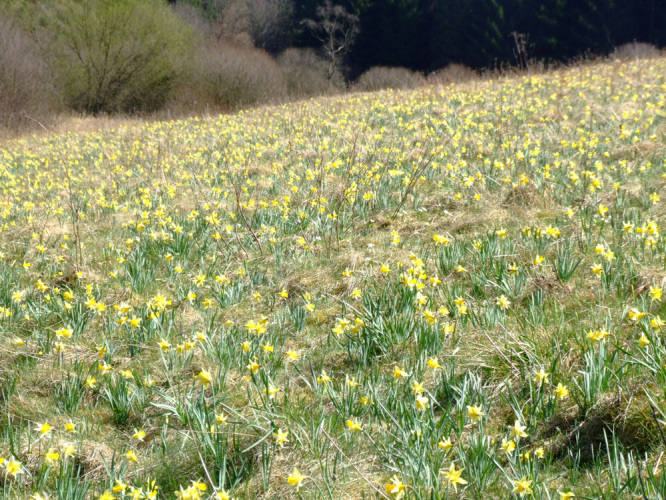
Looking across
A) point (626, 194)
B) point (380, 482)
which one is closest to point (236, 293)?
point (380, 482)

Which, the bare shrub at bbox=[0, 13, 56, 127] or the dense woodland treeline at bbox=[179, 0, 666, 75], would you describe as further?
the dense woodland treeline at bbox=[179, 0, 666, 75]

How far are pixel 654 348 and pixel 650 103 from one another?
6.38m

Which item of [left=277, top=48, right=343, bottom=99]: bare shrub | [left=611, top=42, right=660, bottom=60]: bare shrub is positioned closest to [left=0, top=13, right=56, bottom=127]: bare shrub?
[left=277, top=48, right=343, bottom=99]: bare shrub

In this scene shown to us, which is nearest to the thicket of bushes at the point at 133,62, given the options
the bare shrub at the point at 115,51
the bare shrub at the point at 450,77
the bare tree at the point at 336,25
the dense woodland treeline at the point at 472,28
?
the bare shrub at the point at 115,51

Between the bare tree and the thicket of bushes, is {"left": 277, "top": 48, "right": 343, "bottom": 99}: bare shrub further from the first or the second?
the bare tree

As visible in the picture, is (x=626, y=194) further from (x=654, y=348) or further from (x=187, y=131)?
(x=187, y=131)

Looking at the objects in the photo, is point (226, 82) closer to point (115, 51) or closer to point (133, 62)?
point (133, 62)

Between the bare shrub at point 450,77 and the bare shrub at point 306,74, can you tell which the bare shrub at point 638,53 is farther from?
the bare shrub at point 306,74

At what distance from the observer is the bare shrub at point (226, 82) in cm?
2134

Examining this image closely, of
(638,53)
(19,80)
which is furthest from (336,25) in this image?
(638,53)

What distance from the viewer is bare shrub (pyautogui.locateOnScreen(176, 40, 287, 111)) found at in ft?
70.0

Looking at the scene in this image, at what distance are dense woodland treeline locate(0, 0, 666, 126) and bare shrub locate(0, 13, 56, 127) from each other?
34mm

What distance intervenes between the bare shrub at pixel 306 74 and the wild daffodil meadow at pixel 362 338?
17.6m

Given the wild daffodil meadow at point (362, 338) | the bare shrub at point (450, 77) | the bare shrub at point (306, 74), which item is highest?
the bare shrub at point (306, 74)
